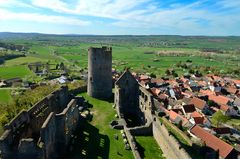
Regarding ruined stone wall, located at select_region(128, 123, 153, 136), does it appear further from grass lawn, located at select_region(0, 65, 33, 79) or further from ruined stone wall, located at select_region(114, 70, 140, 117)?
grass lawn, located at select_region(0, 65, 33, 79)

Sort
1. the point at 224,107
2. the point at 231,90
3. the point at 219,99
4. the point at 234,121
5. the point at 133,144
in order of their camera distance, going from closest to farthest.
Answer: the point at 133,144
the point at 234,121
the point at 224,107
the point at 219,99
the point at 231,90

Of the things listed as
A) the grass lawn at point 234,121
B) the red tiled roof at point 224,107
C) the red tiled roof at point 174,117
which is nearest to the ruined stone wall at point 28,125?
the red tiled roof at point 174,117

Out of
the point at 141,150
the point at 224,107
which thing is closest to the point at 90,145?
the point at 141,150

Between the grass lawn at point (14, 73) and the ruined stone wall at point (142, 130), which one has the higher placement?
the ruined stone wall at point (142, 130)

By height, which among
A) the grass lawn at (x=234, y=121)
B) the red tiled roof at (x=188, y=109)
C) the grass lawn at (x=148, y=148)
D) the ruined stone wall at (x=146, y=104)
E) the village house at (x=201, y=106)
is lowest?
the grass lawn at (x=234, y=121)

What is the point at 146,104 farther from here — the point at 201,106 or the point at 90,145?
the point at 201,106

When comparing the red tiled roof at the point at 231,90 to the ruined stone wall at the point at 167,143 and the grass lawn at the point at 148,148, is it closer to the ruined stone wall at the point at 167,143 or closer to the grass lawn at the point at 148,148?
the ruined stone wall at the point at 167,143
